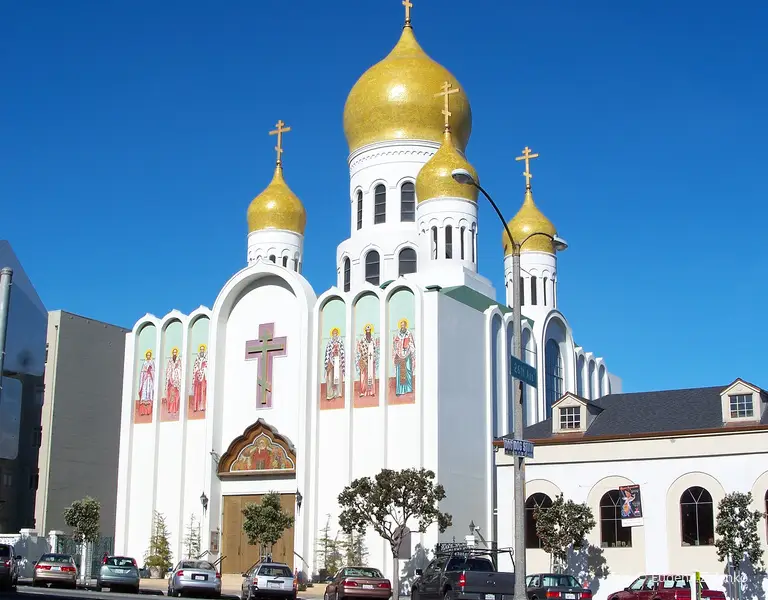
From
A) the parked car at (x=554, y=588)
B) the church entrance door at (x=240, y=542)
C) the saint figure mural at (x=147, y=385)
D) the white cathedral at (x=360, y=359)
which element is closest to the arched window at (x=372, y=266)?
the white cathedral at (x=360, y=359)

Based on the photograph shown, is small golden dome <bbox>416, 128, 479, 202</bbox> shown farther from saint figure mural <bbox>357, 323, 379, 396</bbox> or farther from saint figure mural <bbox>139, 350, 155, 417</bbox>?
saint figure mural <bbox>139, 350, 155, 417</bbox>

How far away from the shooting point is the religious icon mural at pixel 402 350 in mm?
40969

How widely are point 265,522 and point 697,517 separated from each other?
50.7 feet

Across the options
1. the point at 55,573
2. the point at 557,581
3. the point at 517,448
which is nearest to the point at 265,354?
the point at 55,573

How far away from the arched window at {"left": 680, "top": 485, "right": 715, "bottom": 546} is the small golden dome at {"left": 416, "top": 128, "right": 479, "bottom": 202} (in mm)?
18644

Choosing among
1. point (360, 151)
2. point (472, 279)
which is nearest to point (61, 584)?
point (472, 279)

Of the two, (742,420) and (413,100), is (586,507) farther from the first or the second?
(413,100)

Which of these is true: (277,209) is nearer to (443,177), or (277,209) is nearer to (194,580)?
(443,177)

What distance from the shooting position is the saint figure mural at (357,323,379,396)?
138ft

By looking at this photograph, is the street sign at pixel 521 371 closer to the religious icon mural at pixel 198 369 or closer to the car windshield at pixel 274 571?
the car windshield at pixel 274 571

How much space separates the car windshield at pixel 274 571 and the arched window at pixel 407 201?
23.8 m

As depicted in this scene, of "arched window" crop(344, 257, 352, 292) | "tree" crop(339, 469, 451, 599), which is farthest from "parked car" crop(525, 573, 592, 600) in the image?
"arched window" crop(344, 257, 352, 292)

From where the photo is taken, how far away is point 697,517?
33375mm

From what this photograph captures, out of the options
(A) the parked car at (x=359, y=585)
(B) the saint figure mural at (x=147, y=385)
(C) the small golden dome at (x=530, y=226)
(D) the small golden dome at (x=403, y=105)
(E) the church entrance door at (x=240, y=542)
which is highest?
(D) the small golden dome at (x=403, y=105)
